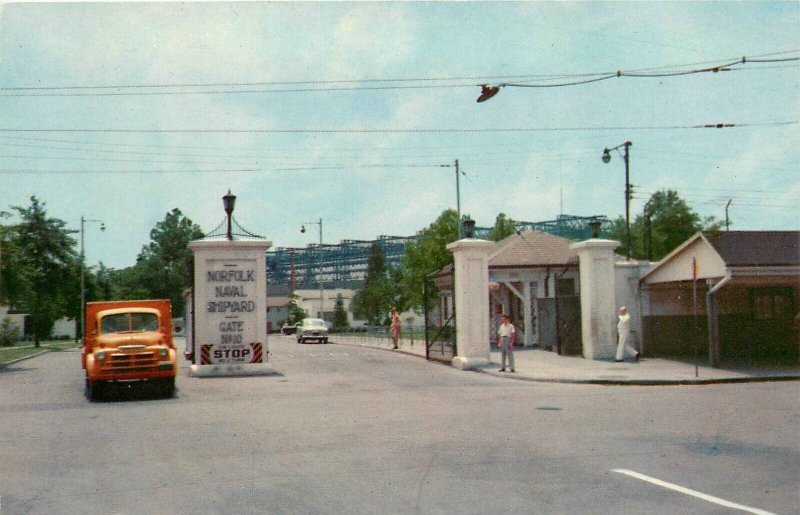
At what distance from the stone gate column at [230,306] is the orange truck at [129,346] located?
13.8 ft

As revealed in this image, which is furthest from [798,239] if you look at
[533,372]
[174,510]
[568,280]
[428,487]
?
[174,510]

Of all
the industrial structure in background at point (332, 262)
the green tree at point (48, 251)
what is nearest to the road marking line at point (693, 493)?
the green tree at point (48, 251)

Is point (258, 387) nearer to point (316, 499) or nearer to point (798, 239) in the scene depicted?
point (316, 499)

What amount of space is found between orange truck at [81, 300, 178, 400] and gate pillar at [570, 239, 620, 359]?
13305mm

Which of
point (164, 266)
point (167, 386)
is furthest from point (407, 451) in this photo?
point (164, 266)

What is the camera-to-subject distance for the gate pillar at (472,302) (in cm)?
2517

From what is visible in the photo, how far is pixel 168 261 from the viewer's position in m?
106

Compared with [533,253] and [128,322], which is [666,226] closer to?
[533,253]

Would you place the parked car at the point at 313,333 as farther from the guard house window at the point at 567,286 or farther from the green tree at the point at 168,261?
the green tree at the point at 168,261

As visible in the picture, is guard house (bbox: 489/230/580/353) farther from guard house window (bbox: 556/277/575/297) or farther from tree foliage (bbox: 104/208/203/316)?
tree foliage (bbox: 104/208/203/316)

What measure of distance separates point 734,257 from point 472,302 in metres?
7.72

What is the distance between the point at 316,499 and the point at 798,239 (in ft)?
69.1

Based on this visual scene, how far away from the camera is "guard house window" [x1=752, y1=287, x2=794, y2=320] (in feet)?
90.0

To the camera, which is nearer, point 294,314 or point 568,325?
point 568,325
